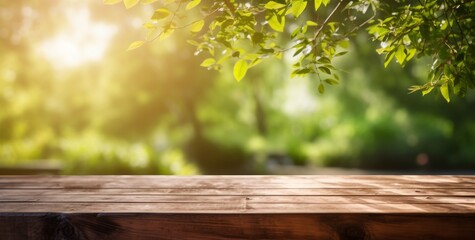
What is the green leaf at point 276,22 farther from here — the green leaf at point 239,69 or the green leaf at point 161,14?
the green leaf at point 161,14

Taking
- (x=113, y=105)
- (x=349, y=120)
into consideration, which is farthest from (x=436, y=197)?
(x=349, y=120)

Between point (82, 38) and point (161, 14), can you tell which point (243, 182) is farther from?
point (82, 38)

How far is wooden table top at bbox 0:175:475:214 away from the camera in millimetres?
2217

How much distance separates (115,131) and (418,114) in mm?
12939

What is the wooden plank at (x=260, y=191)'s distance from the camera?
8.54 feet

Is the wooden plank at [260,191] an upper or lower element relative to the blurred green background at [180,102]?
lower

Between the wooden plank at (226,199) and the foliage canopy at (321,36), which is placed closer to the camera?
the wooden plank at (226,199)

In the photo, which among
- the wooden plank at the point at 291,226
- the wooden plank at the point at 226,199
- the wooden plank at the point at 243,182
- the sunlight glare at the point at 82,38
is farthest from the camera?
the sunlight glare at the point at 82,38

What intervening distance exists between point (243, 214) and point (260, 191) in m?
0.62

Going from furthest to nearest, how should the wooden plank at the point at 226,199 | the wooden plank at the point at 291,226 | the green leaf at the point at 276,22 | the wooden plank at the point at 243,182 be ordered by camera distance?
the wooden plank at the point at 243,182 < the green leaf at the point at 276,22 < the wooden plank at the point at 226,199 < the wooden plank at the point at 291,226

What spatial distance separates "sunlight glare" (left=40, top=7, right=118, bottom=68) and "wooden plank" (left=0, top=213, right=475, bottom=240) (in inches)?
582

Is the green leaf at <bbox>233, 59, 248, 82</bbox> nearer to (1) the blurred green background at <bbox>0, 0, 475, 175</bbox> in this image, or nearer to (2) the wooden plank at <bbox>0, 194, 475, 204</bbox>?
(2) the wooden plank at <bbox>0, 194, 475, 204</bbox>

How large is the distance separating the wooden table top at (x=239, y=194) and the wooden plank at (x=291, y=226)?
0.12 feet

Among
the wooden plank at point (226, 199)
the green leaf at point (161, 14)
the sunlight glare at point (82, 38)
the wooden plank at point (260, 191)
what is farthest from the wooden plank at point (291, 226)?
the sunlight glare at point (82, 38)
